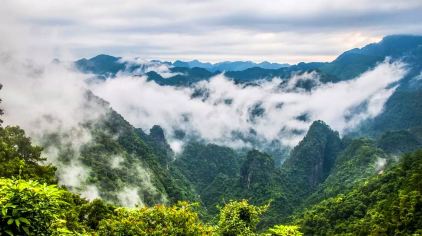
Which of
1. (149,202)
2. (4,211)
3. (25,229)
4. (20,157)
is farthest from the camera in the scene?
(149,202)

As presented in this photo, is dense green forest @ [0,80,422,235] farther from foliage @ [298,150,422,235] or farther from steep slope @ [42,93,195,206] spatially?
steep slope @ [42,93,195,206]

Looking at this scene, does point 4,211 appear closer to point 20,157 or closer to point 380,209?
point 20,157

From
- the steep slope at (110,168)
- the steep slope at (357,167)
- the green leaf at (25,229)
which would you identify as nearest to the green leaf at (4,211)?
the green leaf at (25,229)

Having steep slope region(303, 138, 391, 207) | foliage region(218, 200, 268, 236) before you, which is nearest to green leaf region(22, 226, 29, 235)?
foliage region(218, 200, 268, 236)

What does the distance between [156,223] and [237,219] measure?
18.6ft

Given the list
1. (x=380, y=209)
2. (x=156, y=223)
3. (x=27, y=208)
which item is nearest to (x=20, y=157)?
(x=156, y=223)

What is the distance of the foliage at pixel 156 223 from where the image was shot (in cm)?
2291

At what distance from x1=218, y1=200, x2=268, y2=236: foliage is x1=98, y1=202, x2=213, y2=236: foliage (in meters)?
2.77

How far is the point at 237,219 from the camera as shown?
2709 centimetres

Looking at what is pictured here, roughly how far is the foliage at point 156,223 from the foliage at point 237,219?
9.09ft

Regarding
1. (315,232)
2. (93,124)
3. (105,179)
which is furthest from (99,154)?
(315,232)

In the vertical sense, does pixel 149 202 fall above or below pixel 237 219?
below

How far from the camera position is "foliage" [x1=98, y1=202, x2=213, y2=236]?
22.9m

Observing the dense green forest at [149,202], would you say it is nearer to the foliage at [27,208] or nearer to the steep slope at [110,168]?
the foliage at [27,208]
